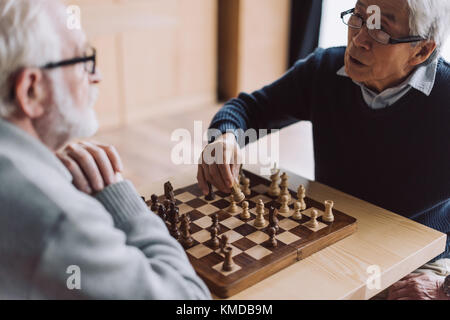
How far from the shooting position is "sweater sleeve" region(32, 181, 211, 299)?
853 mm

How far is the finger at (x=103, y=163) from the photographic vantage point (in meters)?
1.10

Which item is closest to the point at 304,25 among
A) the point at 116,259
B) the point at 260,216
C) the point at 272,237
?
the point at 260,216

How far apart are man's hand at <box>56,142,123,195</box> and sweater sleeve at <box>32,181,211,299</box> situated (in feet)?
0.18

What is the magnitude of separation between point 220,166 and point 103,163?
483 mm

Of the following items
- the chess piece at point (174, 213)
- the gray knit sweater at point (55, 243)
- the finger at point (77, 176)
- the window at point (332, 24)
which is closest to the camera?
the gray knit sweater at point (55, 243)

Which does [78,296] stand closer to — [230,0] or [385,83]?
[385,83]

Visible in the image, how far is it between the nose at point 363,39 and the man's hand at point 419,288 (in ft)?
2.43

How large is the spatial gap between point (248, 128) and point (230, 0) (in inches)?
125

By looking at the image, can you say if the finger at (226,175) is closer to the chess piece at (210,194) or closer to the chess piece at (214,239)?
the chess piece at (210,194)

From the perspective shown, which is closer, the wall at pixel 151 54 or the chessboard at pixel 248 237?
the chessboard at pixel 248 237

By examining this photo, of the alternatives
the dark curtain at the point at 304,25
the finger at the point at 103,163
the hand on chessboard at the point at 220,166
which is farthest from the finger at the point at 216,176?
the dark curtain at the point at 304,25

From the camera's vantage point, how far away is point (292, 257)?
1.22 meters
